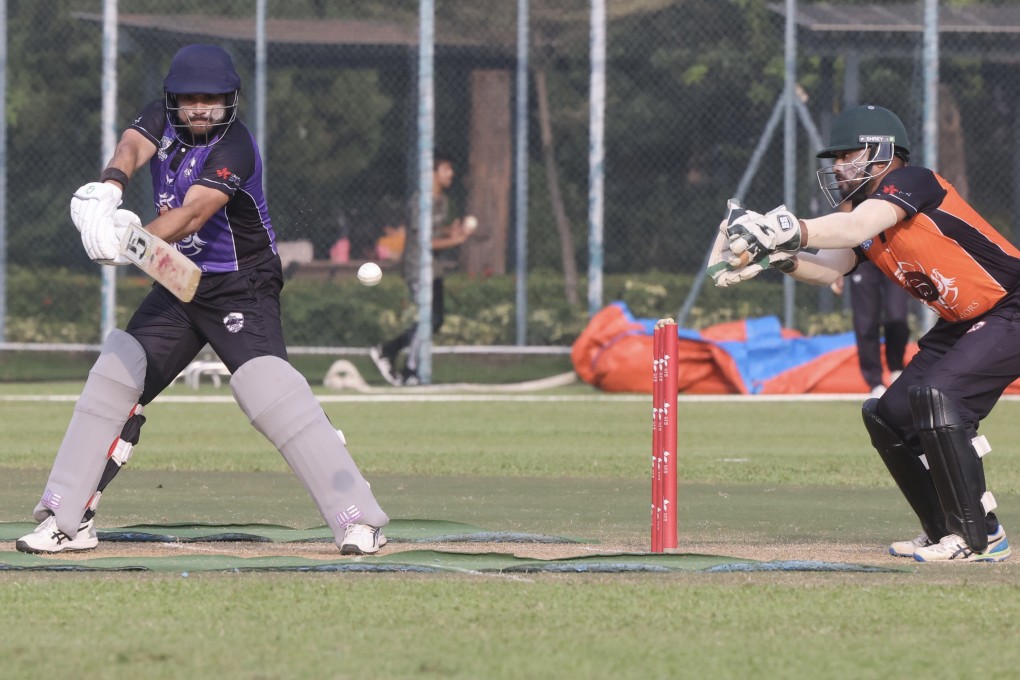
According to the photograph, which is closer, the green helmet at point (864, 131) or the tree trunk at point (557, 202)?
the green helmet at point (864, 131)

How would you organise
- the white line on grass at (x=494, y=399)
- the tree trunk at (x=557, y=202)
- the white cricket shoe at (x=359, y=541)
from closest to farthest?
the white cricket shoe at (x=359, y=541) → the white line on grass at (x=494, y=399) → the tree trunk at (x=557, y=202)

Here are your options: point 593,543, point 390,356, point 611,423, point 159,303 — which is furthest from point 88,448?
point 390,356

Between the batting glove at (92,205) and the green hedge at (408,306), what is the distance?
12.9 m

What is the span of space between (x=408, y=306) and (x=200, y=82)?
1279 centimetres

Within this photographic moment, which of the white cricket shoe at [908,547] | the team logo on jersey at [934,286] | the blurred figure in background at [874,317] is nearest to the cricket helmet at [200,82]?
the team logo on jersey at [934,286]

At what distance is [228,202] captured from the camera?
750 centimetres

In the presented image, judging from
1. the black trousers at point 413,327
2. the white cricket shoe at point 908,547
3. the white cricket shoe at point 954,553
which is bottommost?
the black trousers at point 413,327

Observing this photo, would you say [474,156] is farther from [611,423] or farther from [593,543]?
[593,543]

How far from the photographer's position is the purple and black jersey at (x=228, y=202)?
24.6ft

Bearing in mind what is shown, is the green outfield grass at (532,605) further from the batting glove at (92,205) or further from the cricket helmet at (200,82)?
the cricket helmet at (200,82)

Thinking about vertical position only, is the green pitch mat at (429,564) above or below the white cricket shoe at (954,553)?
above

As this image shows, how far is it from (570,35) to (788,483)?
35.3 feet

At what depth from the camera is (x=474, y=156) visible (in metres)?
21.1

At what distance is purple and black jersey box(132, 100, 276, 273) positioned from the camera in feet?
24.6
